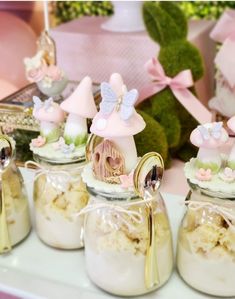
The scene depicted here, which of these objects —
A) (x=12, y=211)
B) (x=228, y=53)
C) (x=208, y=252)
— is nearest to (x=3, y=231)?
(x=12, y=211)

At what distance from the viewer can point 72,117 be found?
1.98 ft

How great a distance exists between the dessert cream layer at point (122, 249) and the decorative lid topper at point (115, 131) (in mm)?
44

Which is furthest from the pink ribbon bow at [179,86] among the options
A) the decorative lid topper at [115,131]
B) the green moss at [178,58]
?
the decorative lid topper at [115,131]

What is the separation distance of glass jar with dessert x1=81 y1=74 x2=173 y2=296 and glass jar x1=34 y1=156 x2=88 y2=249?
0.06m

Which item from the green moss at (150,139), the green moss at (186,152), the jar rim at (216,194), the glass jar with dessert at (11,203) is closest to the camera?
the jar rim at (216,194)

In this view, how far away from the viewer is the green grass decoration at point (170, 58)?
79 centimetres

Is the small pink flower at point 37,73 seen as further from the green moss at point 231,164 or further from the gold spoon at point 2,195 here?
the green moss at point 231,164

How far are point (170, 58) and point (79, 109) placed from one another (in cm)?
26

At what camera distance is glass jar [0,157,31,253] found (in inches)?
23.6

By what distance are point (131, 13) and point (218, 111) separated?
0.29 metres

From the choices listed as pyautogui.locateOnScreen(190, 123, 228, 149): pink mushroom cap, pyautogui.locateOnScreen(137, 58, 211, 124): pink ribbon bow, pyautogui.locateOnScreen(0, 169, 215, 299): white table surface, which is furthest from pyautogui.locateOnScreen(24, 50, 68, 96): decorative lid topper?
pyautogui.locateOnScreen(190, 123, 228, 149): pink mushroom cap

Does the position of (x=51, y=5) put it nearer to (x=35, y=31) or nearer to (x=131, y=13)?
(x=35, y=31)

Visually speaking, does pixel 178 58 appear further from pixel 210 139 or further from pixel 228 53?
pixel 210 139

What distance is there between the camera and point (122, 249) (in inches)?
20.3
